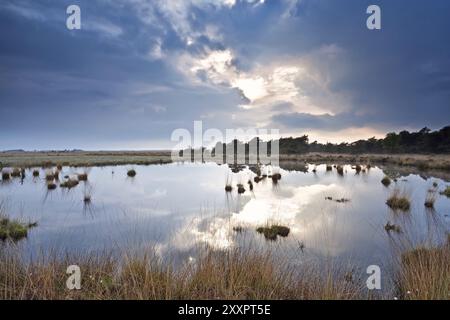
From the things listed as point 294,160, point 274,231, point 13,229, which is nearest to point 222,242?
point 274,231

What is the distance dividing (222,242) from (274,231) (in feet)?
8.54

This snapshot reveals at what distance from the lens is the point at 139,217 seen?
42.8 ft

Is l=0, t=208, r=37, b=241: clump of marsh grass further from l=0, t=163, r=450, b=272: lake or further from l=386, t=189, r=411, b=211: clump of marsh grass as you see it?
l=386, t=189, r=411, b=211: clump of marsh grass

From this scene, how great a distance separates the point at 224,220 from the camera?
11797 mm

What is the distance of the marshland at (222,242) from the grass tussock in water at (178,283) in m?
0.02

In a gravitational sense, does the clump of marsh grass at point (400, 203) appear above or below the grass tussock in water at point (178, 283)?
below

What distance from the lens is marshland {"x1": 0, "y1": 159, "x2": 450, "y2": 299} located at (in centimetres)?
468

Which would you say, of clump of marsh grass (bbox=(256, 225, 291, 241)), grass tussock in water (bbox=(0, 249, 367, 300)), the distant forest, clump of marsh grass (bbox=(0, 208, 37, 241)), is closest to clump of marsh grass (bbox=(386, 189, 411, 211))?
clump of marsh grass (bbox=(256, 225, 291, 241))

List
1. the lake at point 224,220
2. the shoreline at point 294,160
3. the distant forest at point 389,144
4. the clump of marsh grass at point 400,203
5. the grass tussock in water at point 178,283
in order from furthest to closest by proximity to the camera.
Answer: the distant forest at point 389,144
the shoreline at point 294,160
the clump of marsh grass at point 400,203
the lake at point 224,220
the grass tussock in water at point 178,283

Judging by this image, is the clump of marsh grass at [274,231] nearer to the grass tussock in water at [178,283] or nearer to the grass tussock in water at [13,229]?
the grass tussock in water at [178,283]

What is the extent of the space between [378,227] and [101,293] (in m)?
10.0

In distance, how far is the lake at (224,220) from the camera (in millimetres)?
8586

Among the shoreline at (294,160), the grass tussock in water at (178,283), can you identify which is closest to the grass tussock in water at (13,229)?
the grass tussock in water at (178,283)

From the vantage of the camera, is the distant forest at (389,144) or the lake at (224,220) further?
the distant forest at (389,144)
